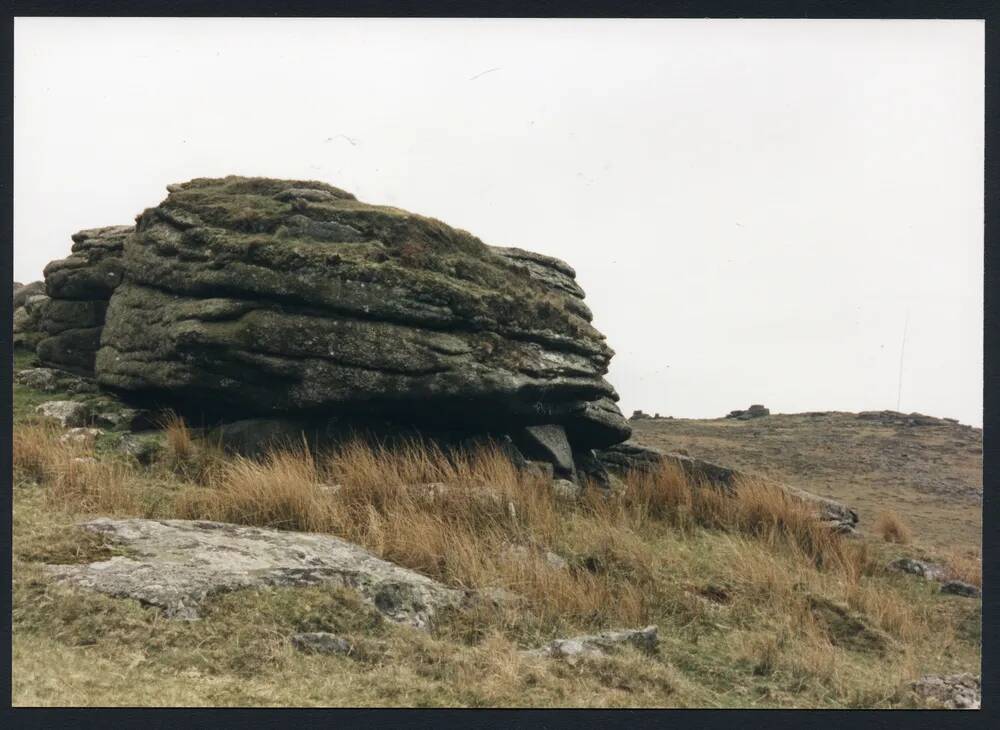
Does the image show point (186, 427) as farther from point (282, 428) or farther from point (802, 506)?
point (802, 506)

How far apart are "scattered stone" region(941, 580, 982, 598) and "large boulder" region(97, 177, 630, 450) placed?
496cm

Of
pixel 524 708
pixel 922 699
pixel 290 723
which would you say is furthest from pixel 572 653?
pixel 922 699

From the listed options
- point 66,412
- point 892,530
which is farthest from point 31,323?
point 892,530

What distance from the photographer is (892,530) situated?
44.2 ft

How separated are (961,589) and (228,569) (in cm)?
834

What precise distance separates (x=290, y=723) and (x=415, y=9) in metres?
5.45

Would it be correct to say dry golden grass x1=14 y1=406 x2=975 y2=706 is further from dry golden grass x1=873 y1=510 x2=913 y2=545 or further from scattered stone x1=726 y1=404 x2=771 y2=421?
scattered stone x1=726 y1=404 x2=771 y2=421

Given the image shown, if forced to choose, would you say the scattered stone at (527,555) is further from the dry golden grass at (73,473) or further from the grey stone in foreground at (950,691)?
the dry golden grass at (73,473)

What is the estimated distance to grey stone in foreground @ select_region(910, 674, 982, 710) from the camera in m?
6.82

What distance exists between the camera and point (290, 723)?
565cm

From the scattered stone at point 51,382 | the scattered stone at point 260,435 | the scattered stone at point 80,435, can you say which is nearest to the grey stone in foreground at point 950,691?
the scattered stone at point 260,435

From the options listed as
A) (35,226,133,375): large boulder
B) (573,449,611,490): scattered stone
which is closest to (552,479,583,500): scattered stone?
(573,449,611,490): scattered stone

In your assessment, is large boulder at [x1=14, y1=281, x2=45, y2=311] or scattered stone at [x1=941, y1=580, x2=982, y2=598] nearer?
scattered stone at [x1=941, y1=580, x2=982, y2=598]

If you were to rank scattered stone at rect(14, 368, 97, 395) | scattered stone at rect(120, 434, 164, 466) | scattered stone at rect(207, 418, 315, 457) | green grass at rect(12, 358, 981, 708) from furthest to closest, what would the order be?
scattered stone at rect(14, 368, 97, 395) < scattered stone at rect(207, 418, 315, 457) < scattered stone at rect(120, 434, 164, 466) < green grass at rect(12, 358, 981, 708)
